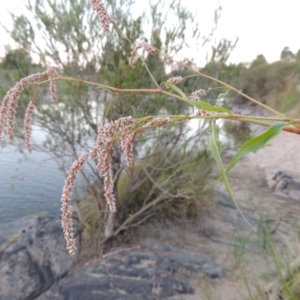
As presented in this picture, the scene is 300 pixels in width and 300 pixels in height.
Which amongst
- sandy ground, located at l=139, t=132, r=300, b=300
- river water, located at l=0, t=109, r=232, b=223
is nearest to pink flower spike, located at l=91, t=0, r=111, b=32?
sandy ground, located at l=139, t=132, r=300, b=300

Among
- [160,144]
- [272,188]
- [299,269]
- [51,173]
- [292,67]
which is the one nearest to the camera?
[299,269]

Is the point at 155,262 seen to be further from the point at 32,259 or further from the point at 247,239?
the point at 32,259

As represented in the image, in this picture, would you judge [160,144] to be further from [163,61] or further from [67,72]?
[67,72]

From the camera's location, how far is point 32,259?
345 centimetres

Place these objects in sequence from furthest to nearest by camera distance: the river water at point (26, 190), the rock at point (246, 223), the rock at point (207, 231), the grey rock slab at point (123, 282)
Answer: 1. the river water at point (26, 190)
2. the rock at point (246, 223)
3. the rock at point (207, 231)
4. the grey rock slab at point (123, 282)

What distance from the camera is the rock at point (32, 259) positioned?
3.19m

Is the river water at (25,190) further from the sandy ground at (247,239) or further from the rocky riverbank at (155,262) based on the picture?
the sandy ground at (247,239)

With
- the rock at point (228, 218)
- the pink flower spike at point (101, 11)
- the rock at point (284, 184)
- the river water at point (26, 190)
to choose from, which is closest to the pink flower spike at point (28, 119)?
the pink flower spike at point (101, 11)

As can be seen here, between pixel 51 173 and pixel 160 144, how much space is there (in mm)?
2682

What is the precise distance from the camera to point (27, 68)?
3422 millimetres

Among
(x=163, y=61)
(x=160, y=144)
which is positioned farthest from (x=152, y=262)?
(x=163, y=61)

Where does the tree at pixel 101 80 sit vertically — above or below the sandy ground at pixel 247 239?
above

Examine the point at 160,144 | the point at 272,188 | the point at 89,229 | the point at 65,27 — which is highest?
the point at 65,27

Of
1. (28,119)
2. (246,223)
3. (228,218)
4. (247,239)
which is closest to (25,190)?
(228,218)
